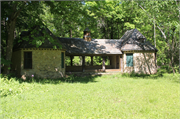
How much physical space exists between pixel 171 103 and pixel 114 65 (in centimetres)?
1720

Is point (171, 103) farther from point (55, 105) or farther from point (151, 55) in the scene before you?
point (151, 55)

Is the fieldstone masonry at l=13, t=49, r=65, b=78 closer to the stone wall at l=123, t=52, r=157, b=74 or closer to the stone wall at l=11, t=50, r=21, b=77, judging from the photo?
the stone wall at l=11, t=50, r=21, b=77

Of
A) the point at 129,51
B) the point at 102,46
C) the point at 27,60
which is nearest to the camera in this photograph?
the point at 27,60

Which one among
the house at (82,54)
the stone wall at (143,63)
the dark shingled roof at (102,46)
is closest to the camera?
the house at (82,54)

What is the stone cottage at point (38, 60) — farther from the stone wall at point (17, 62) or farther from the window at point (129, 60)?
the window at point (129, 60)

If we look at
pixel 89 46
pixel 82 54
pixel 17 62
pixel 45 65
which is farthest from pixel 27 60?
pixel 89 46

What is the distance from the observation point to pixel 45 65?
14078 mm

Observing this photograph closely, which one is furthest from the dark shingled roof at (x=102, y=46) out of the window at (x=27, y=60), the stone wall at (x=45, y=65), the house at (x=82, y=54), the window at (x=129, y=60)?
the window at (x=27, y=60)

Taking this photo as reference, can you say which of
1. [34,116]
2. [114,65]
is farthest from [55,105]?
[114,65]

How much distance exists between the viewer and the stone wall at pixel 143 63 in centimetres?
1759

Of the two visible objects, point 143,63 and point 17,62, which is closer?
point 17,62

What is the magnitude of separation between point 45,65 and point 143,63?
1230 cm

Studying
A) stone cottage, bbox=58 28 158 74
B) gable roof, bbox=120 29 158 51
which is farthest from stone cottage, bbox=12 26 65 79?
gable roof, bbox=120 29 158 51

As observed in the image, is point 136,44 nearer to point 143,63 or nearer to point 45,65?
point 143,63
